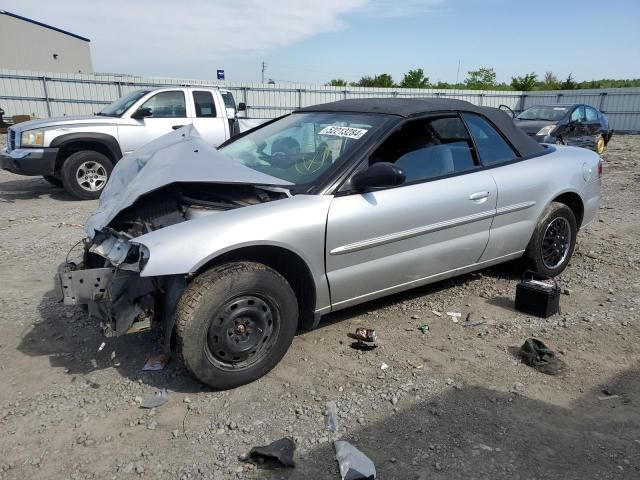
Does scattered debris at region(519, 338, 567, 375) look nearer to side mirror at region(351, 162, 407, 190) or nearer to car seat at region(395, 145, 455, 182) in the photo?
car seat at region(395, 145, 455, 182)

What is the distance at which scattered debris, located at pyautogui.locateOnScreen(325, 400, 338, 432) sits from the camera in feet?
8.77

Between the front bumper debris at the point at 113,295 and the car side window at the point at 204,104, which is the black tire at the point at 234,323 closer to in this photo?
the front bumper debris at the point at 113,295

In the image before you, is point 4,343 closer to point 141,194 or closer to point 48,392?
point 48,392

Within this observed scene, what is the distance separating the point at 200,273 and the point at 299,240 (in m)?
0.62

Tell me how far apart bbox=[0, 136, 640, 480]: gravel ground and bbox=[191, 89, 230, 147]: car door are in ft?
17.5

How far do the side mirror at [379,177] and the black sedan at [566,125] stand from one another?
36.2ft

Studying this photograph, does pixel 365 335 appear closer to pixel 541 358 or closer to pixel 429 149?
pixel 541 358

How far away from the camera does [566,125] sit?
524 inches

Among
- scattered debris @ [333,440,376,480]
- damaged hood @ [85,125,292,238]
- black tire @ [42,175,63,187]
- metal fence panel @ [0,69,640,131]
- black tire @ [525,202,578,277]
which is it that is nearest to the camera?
scattered debris @ [333,440,376,480]

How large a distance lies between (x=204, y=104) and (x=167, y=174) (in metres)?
6.64

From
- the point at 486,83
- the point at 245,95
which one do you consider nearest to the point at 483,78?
the point at 486,83

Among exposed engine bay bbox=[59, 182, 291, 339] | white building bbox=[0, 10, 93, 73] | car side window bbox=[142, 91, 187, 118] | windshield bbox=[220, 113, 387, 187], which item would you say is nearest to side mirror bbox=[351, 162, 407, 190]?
windshield bbox=[220, 113, 387, 187]

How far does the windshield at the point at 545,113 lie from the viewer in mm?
13632

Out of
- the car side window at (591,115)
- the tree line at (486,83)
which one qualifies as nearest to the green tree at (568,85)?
the tree line at (486,83)
